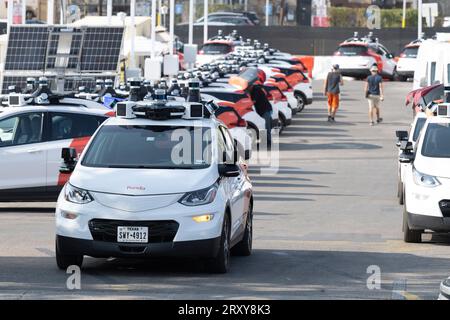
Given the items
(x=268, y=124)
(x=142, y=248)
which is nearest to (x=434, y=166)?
(x=142, y=248)

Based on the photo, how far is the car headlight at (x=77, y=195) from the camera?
1380 cm

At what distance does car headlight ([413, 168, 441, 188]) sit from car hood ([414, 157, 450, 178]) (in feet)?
0.18

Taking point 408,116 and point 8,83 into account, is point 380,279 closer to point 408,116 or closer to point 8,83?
point 8,83

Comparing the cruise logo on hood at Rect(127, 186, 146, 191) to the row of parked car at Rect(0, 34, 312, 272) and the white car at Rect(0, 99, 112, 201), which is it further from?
the white car at Rect(0, 99, 112, 201)

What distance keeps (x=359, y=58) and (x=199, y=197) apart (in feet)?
150

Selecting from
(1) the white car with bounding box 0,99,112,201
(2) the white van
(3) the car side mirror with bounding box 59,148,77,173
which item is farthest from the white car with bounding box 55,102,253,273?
(2) the white van

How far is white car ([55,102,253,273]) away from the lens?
13664mm

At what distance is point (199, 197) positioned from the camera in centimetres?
1384

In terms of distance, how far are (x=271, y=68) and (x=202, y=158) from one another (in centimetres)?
2780

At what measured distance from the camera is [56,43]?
31.2 meters

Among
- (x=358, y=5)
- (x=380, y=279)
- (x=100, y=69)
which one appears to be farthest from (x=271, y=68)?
(x=358, y=5)

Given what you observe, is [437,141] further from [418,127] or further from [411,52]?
[411,52]

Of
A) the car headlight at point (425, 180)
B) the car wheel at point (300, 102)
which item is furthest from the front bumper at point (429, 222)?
the car wheel at point (300, 102)
